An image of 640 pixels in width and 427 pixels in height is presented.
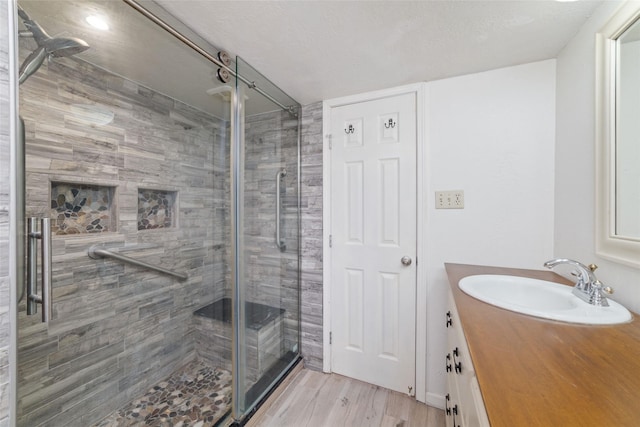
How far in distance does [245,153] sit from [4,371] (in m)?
1.31

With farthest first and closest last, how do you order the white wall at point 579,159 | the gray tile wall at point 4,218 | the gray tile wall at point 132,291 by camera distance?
the gray tile wall at point 132,291, the white wall at point 579,159, the gray tile wall at point 4,218

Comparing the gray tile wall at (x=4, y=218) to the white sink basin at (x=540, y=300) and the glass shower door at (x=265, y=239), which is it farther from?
the white sink basin at (x=540, y=300)

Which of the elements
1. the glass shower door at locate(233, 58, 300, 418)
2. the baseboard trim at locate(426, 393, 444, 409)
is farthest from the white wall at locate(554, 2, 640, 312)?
the glass shower door at locate(233, 58, 300, 418)

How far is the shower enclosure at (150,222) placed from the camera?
1.08 m

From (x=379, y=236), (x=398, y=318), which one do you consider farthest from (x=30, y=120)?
(x=398, y=318)

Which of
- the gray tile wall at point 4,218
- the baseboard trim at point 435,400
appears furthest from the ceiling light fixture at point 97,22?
the baseboard trim at point 435,400

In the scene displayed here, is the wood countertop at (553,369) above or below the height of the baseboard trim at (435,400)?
above

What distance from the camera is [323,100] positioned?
6.31 feet

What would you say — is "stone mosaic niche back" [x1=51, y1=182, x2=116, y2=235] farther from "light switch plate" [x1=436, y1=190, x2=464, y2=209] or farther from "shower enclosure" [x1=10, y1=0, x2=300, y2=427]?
"light switch plate" [x1=436, y1=190, x2=464, y2=209]

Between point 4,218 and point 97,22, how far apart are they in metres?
0.94

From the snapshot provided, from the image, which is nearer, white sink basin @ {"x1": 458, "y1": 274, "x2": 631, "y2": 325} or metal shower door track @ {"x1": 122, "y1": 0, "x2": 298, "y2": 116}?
white sink basin @ {"x1": 458, "y1": 274, "x2": 631, "y2": 325}

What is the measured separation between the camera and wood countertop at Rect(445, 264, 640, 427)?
438mm

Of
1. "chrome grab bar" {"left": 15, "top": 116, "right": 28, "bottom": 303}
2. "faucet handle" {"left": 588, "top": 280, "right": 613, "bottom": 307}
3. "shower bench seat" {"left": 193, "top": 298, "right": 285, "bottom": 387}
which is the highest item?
"chrome grab bar" {"left": 15, "top": 116, "right": 28, "bottom": 303}

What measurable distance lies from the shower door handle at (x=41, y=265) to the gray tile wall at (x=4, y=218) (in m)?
0.09
